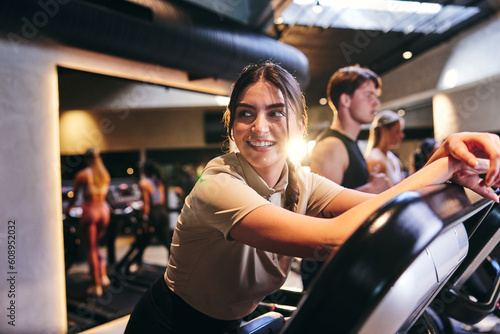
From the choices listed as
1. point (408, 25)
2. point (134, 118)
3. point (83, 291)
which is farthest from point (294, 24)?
point (83, 291)

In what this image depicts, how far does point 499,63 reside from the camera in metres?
6.10

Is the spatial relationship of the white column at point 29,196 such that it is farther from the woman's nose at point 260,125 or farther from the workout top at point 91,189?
the woman's nose at point 260,125

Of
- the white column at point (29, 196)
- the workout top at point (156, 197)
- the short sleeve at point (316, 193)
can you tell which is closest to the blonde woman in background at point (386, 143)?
the short sleeve at point (316, 193)

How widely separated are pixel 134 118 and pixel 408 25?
6.32 metres

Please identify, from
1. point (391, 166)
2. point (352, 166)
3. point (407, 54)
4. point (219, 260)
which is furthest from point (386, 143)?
point (407, 54)

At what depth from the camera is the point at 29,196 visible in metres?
2.66

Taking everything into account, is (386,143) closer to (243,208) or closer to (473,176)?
(473,176)

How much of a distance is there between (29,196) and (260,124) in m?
2.41

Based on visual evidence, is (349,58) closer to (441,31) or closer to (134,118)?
(441,31)

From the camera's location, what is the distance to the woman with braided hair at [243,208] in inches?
28.0

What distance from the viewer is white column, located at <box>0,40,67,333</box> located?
253cm

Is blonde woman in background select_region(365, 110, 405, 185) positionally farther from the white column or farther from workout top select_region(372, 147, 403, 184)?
the white column

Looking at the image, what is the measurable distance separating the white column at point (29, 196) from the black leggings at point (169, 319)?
6.50 ft

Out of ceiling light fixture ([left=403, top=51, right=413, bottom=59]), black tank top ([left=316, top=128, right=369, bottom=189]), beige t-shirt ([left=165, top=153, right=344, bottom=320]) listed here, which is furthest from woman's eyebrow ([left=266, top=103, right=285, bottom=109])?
ceiling light fixture ([left=403, top=51, right=413, bottom=59])
